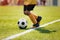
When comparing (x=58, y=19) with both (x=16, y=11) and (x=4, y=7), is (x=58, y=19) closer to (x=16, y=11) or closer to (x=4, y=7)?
(x=16, y=11)

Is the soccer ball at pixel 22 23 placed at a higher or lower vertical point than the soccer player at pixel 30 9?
lower

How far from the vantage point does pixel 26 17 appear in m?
1.58

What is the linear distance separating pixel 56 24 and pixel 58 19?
52 mm

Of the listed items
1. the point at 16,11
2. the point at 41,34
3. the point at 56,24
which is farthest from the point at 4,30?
the point at 56,24

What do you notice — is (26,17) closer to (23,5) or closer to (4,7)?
(23,5)

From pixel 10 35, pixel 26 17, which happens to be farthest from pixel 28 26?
pixel 10 35

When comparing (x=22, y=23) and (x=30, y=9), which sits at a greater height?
(x=30, y=9)

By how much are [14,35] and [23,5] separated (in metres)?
0.29

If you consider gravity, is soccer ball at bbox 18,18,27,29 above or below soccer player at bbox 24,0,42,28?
below

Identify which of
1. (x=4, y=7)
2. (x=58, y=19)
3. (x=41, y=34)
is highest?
(x=4, y=7)

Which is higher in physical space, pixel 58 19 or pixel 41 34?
pixel 58 19

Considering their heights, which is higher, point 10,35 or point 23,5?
point 23,5

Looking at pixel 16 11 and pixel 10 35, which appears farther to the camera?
pixel 16 11

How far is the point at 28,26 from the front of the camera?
158 cm
